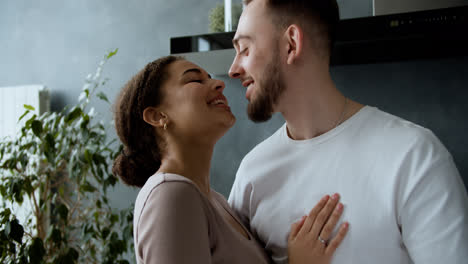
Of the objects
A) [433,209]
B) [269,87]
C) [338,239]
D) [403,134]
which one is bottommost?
[338,239]

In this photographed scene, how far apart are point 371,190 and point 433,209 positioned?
0.52ft

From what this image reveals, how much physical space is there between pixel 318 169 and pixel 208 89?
389 millimetres

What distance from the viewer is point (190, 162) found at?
126cm

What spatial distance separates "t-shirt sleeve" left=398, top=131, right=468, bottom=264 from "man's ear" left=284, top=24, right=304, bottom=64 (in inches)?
17.1

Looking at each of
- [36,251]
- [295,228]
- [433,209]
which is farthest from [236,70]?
[36,251]

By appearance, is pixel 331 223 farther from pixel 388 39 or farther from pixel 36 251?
pixel 36 251

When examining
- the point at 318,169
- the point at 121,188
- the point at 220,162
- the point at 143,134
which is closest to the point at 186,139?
the point at 143,134

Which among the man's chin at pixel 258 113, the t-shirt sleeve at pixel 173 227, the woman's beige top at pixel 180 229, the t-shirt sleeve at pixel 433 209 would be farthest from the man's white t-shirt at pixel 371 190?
the t-shirt sleeve at pixel 173 227

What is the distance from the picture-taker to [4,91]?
2863mm

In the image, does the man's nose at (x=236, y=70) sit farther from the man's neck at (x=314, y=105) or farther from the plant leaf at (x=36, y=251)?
the plant leaf at (x=36, y=251)

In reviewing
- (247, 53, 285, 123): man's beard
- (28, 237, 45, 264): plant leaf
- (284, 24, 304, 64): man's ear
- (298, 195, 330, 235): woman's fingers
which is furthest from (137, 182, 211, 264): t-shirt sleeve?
(28, 237, 45, 264): plant leaf

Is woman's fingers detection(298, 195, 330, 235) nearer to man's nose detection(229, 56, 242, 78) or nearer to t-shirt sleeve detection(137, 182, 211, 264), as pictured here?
t-shirt sleeve detection(137, 182, 211, 264)

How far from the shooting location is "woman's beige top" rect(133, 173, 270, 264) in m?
0.95

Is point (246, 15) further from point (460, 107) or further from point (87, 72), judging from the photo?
point (87, 72)
